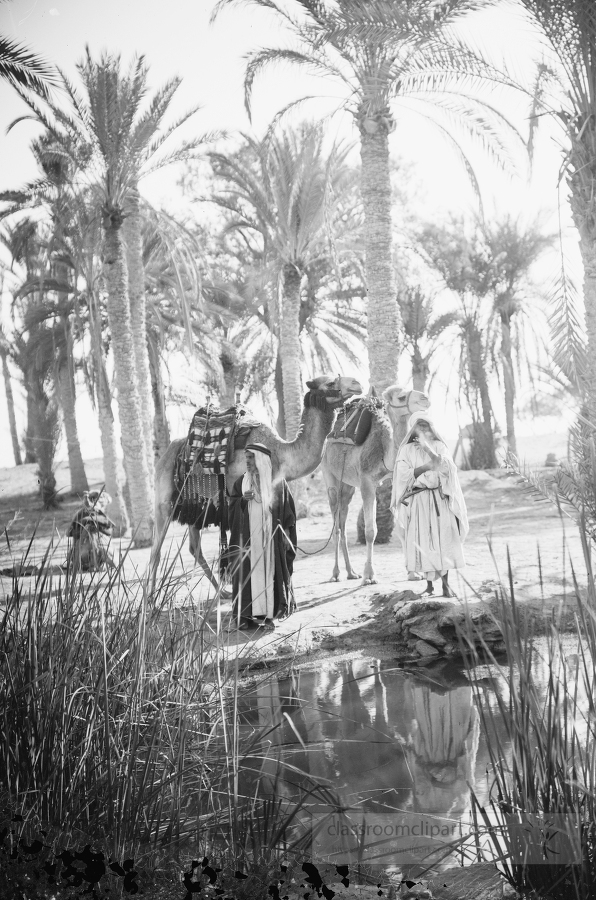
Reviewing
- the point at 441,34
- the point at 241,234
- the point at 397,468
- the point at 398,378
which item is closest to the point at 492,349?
the point at 241,234

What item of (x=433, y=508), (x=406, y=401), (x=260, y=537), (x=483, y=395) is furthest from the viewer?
(x=483, y=395)

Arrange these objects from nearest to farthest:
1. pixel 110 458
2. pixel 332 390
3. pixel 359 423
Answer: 1. pixel 332 390
2. pixel 359 423
3. pixel 110 458

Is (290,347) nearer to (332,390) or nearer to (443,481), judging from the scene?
(332,390)

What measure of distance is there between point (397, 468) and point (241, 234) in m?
17.2

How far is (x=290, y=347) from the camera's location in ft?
55.0

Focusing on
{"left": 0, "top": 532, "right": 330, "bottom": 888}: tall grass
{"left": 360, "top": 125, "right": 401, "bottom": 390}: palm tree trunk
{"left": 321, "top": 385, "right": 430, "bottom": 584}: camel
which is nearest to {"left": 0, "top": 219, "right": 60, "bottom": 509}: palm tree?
{"left": 360, "top": 125, "right": 401, "bottom": 390}: palm tree trunk

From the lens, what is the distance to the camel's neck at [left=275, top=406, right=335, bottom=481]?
695cm

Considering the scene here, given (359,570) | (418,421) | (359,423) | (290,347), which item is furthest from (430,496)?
(290,347)

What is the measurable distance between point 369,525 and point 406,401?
1.95 meters

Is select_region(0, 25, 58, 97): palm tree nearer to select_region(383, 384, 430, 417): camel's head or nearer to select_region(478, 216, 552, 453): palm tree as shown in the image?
select_region(383, 384, 430, 417): camel's head

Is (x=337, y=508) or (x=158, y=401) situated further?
(x=158, y=401)

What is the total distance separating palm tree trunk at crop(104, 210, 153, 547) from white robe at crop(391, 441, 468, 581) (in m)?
8.31

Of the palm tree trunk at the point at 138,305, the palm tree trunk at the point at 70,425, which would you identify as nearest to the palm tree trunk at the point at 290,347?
the palm tree trunk at the point at 138,305

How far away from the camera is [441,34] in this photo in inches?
360
